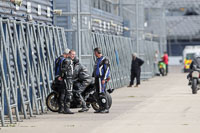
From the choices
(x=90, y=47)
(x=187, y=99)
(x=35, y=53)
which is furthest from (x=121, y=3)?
(x=35, y=53)

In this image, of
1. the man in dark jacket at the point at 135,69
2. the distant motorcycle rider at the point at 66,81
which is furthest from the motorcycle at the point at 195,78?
the distant motorcycle rider at the point at 66,81

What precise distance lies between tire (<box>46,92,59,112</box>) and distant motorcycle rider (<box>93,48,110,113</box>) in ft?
3.37

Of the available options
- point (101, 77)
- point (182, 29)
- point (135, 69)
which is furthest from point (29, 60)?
point (182, 29)

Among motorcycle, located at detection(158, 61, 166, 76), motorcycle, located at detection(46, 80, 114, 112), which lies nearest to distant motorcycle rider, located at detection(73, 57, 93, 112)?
motorcycle, located at detection(46, 80, 114, 112)

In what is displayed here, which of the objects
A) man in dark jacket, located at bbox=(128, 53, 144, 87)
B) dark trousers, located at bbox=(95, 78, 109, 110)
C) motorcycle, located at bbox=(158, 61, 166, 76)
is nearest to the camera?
dark trousers, located at bbox=(95, 78, 109, 110)

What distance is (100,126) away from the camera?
14781mm

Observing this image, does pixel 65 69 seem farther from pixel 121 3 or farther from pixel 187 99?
pixel 121 3

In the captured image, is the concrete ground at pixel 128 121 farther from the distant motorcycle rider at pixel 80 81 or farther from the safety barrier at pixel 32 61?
the safety barrier at pixel 32 61

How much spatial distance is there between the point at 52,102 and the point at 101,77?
137 cm

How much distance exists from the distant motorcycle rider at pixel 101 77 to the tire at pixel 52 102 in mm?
1028

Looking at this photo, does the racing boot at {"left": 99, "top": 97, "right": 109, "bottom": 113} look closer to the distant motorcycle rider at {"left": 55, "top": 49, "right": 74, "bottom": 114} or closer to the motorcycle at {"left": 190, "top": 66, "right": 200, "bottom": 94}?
the distant motorcycle rider at {"left": 55, "top": 49, "right": 74, "bottom": 114}

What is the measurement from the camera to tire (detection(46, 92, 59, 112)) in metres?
18.3

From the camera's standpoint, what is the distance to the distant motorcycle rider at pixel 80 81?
18391 mm

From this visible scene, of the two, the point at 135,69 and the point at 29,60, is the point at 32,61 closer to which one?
the point at 29,60
